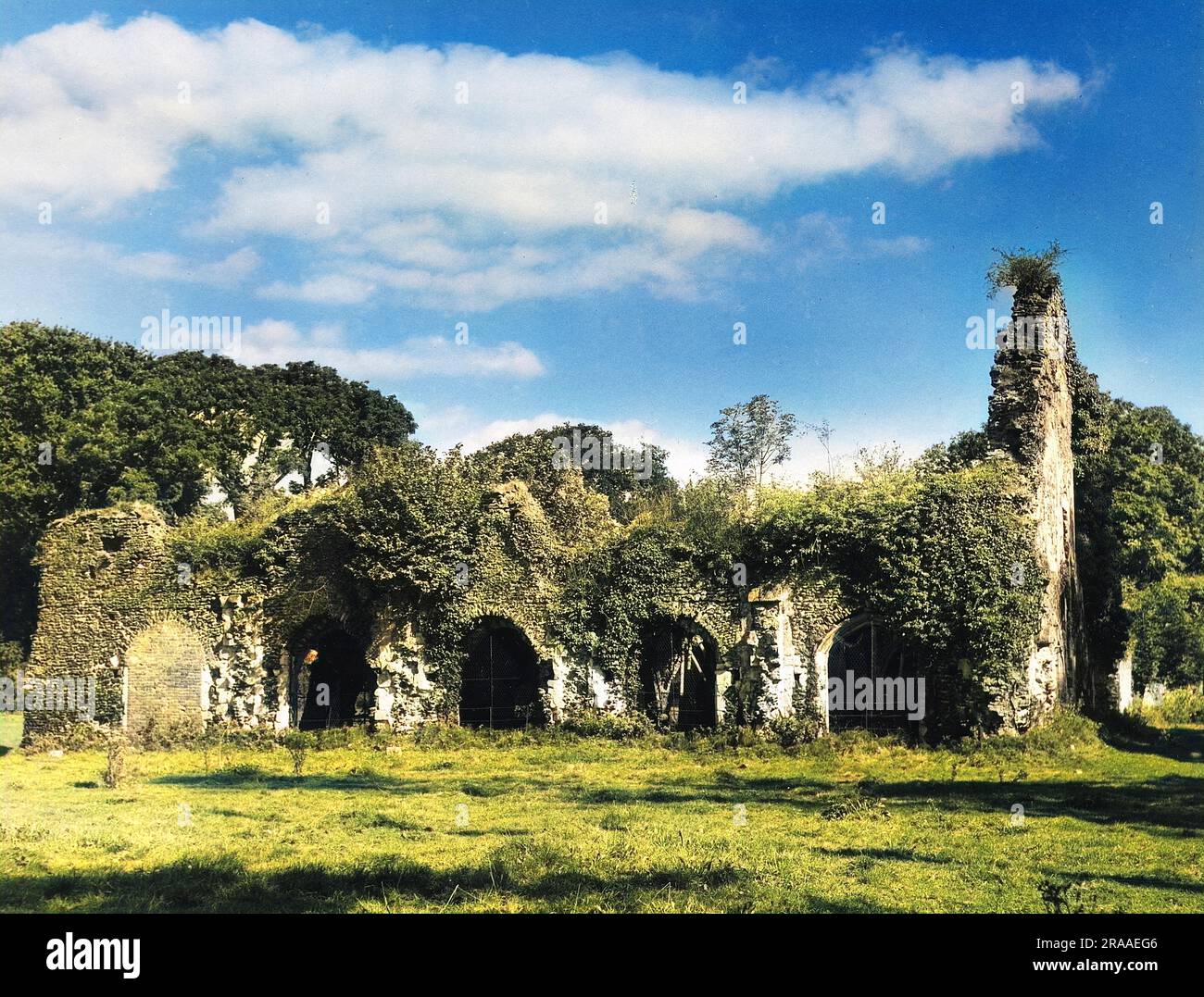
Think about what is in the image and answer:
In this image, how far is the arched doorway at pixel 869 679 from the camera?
20.5 metres

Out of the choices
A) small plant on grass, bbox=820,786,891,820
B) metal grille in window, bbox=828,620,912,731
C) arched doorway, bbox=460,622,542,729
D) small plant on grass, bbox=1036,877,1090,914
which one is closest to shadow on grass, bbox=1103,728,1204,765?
metal grille in window, bbox=828,620,912,731

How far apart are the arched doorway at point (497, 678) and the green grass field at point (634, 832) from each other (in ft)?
11.5

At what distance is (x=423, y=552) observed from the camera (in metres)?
22.2

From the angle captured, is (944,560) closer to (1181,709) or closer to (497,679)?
(497,679)

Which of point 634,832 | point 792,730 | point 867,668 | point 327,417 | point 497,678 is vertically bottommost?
point 634,832

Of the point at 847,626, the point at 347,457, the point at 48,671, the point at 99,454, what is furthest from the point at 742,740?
the point at 347,457

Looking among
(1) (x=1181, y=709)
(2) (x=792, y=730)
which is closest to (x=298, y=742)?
(2) (x=792, y=730)

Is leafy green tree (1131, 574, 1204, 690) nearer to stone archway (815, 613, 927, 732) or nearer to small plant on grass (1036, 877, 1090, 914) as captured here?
stone archway (815, 613, 927, 732)

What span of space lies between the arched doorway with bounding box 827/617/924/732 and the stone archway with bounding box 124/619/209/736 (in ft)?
47.7

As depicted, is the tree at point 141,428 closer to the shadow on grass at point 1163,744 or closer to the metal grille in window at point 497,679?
the metal grille in window at point 497,679

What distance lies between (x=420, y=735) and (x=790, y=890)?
45.3ft

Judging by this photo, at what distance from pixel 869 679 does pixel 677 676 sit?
433 centimetres

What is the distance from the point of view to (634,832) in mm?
11914
